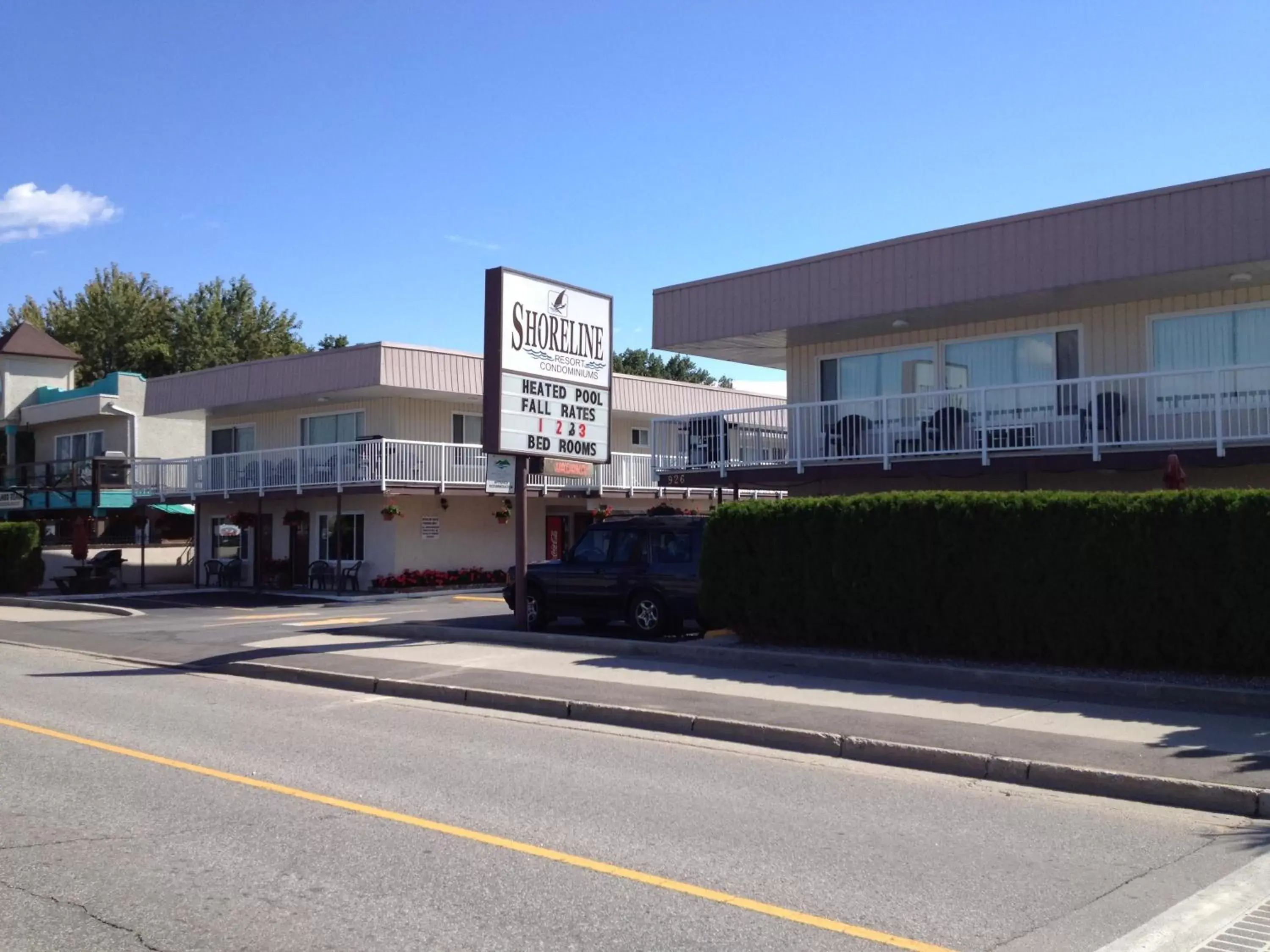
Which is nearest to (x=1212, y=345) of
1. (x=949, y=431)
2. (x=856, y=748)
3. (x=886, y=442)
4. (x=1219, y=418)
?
(x=1219, y=418)

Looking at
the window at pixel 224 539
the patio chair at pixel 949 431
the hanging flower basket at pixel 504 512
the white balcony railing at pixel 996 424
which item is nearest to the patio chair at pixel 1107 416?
the white balcony railing at pixel 996 424

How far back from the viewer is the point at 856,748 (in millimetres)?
10203

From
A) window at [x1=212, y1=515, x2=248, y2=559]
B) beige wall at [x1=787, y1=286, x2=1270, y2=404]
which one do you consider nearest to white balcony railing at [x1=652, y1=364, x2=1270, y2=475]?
beige wall at [x1=787, y1=286, x2=1270, y2=404]

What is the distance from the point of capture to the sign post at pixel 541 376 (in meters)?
18.0

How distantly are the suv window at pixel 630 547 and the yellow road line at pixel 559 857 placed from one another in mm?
8967

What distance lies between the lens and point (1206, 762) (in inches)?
358

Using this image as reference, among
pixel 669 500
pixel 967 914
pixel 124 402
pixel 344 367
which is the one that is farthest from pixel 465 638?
pixel 124 402

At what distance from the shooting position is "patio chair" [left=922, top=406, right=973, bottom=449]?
20484 millimetres

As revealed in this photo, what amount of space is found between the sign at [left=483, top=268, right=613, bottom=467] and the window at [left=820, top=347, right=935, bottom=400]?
5.26 meters

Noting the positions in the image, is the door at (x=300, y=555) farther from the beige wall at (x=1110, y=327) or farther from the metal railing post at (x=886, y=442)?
the metal railing post at (x=886, y=442)

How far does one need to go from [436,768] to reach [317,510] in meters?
27.3

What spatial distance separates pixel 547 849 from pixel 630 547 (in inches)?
440

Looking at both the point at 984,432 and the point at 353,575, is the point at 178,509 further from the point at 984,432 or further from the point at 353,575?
the point at 984,432

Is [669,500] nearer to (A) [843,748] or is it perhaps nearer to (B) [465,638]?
(B) [465,638]
